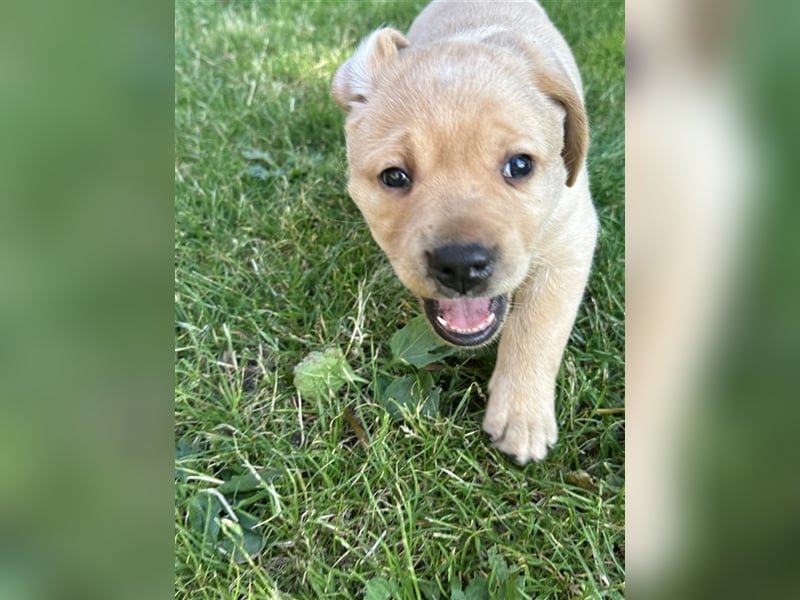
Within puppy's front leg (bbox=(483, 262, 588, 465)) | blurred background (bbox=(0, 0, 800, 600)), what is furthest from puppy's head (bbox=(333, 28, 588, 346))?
blurred background (bbox=(0, 0, 800, 600))

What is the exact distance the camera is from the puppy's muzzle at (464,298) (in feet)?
6.17

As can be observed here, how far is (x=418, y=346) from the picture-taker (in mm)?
2391

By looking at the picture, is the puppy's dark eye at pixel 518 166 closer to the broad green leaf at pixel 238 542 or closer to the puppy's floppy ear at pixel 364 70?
the puppy's floppy ear at pixel 364 70

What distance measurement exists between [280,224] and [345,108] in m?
0.70

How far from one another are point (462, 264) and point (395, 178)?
49 centimetres

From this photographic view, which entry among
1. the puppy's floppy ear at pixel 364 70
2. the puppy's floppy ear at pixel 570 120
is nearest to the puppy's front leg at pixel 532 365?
the puppy's floppy ear at pixel 570 120

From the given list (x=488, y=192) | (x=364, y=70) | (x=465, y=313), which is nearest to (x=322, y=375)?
(x=465, y=313)

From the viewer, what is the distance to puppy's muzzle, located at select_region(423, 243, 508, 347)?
1.88 metres
